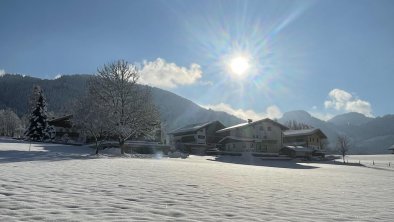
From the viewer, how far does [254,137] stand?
3199 inches

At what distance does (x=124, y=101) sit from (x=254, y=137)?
130 feet

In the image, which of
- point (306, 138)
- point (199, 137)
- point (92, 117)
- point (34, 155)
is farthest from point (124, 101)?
point (306, 138)

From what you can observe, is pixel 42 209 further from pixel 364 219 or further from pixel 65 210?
pixel 364 219

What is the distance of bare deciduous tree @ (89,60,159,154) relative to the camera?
4856 centimetres

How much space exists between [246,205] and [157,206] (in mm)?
2910

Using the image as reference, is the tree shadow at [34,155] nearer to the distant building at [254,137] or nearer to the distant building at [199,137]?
the distant building at [199,137]

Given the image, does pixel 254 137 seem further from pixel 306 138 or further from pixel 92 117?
pixel 92 117

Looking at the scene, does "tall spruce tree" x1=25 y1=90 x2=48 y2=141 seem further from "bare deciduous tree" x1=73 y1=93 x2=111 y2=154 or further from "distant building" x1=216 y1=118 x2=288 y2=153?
"distant building" x1=216 y1=118 x2=288 y2=153

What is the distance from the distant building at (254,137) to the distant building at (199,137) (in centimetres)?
249

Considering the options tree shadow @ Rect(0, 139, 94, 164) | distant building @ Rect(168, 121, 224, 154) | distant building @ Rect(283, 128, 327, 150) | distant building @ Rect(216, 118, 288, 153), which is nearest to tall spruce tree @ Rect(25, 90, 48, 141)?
distant building @ Rect(168, 121, 224, 154)

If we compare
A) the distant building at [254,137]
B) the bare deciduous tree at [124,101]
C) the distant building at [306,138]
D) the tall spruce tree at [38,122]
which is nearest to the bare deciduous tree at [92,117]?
the bare deciduous tree at [124,101]

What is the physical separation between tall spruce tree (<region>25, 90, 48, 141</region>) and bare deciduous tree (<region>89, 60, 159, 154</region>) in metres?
31.2

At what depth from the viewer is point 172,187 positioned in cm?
1344

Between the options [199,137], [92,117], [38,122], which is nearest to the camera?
[92,117]
